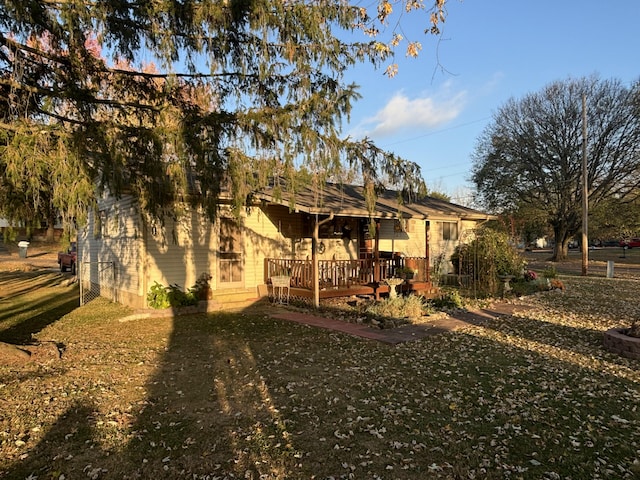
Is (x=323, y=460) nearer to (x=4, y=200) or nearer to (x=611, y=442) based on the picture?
(x=611, y=442)

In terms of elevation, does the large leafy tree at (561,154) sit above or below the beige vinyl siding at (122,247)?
above

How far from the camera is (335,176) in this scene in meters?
6.82

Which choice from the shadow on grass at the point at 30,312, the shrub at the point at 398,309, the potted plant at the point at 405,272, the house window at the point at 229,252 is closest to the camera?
the shadow on grass at the point at 30,312

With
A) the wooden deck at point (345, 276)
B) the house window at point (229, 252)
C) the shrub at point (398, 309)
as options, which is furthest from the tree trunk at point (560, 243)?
the house window at point (229, 252)

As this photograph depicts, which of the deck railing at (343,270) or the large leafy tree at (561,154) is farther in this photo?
the large leafy tree at (561,154)

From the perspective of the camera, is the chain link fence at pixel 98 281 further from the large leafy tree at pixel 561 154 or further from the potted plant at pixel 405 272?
the large leafy tree at pixel 561 154

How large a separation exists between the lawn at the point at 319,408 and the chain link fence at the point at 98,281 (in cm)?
431

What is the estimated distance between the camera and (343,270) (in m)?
11.3

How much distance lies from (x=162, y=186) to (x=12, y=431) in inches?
132

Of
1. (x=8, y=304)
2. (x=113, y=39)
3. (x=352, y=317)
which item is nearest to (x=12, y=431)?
(x=113, y=39)

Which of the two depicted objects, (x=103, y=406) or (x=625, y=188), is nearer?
(x=103, y=406)

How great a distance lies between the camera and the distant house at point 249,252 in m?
10.3

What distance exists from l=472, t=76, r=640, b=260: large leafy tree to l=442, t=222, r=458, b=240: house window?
11489mm

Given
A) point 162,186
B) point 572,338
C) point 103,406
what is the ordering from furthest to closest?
point 572,338 < point 162,186 < point 103,406
